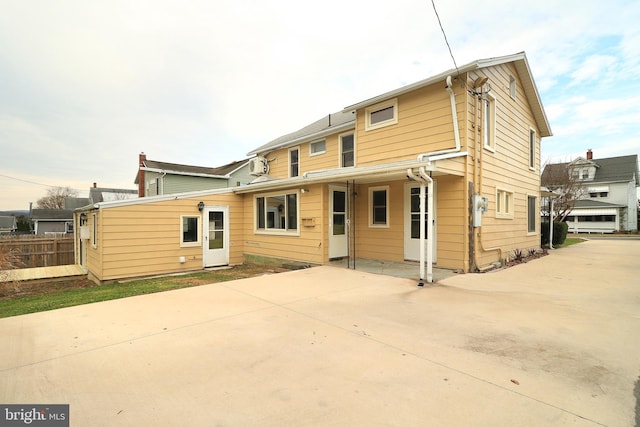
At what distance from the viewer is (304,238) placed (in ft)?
30.7

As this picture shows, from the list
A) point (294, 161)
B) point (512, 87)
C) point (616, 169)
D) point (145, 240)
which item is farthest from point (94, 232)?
point (616, 169)

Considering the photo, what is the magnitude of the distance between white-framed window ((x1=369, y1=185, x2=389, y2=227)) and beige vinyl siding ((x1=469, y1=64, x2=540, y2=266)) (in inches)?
106

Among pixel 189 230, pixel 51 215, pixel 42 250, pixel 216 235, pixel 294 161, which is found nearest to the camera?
Answer: pixel 189 230

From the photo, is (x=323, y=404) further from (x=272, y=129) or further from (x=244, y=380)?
(x=272, y=129)

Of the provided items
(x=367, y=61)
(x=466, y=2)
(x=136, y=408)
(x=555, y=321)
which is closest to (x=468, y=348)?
(x=555, y=321)

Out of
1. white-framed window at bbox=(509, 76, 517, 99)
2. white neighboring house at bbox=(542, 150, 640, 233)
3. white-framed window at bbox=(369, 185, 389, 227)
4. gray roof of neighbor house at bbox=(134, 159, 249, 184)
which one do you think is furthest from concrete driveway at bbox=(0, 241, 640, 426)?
white neighboring house at bbox=(542, 150, 640, 233)

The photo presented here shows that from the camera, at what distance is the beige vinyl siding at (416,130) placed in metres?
7.93

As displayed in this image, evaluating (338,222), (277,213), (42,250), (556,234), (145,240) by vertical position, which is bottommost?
(42,250)

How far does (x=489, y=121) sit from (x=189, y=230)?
1049cm

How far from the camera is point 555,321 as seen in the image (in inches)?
162

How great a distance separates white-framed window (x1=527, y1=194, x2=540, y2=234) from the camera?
455 inches

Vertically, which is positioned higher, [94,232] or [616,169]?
[616,169]

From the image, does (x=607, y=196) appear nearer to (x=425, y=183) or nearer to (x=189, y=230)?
(x=425, y=183)

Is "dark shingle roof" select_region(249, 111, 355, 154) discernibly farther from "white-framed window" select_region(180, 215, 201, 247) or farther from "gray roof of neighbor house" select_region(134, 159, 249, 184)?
"gray roof of neighbor house" select_region(134, 159, 249, 184)
